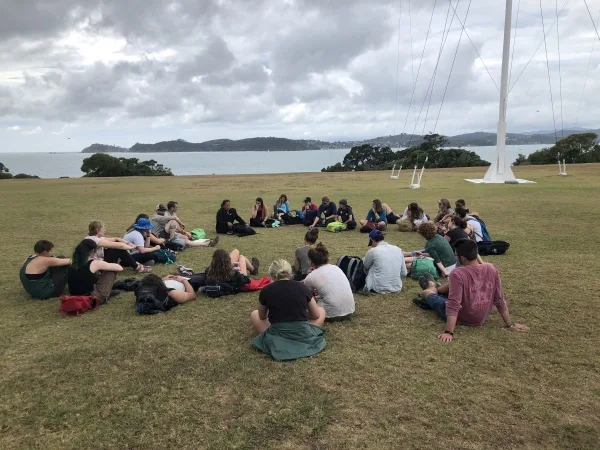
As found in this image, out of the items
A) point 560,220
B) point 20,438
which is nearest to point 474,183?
point 560,220

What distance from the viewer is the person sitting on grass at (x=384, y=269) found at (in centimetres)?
772

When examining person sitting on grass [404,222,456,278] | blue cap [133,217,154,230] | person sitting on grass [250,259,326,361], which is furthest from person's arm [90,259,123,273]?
person sitting on grass [404,222,456,278]

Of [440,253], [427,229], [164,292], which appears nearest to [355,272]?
[427,229]

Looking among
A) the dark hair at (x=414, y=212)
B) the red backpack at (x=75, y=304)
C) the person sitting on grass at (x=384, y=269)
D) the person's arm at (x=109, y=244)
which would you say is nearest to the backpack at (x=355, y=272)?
the person sitting on grass at (x=384, y=269)

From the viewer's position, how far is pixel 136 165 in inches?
3135

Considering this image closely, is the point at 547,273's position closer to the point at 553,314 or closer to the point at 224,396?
the point at 553,314

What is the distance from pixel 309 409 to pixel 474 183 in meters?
31.9

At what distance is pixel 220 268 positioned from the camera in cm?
788

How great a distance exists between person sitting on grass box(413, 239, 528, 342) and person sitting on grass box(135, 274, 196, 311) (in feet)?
13.3

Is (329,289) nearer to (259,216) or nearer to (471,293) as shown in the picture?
(471,293)

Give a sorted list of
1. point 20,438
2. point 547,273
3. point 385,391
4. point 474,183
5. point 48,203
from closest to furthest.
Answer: point 20,438 < point 385,391 < point 547,273 < point 48,203 < point 474,183

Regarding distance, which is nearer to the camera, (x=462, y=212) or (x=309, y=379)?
(x=309, y=379)

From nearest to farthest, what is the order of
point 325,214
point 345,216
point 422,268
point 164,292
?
point 164,292
point 422,268
point 345,216
point 325,214

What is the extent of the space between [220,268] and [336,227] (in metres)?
7.11
